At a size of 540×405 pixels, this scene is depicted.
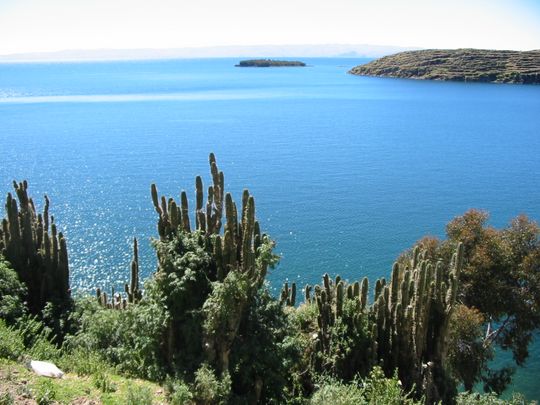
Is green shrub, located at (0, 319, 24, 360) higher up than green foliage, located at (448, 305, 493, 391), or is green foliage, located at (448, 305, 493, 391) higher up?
green shrub, located at (0, 319, 24, 360)

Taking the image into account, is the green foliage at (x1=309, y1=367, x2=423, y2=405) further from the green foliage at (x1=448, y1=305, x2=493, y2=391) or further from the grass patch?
the green foliage at (x1=448, y1=305, x2=493, y2=391)

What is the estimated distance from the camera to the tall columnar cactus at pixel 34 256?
24.1 m

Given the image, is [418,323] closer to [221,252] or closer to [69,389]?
[221,252]

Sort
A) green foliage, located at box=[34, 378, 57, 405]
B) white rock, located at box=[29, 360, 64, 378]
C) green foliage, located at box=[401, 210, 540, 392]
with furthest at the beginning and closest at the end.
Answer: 1. green foliage, located at box=[401, 210, 540, 392]
2. white rock, located at box=[29, 360, 64, 378]
3. green foliage, located at box=[34, 378, 57, 405]

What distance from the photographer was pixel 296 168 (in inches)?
2532

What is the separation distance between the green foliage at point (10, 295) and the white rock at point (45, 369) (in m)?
5.36

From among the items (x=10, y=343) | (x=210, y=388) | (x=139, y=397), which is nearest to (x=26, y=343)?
(x=10, y=343)

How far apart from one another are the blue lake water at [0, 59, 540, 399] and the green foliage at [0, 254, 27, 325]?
497 inches

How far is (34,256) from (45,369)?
10.6m

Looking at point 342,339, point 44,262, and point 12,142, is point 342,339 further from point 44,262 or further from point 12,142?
point 12,142

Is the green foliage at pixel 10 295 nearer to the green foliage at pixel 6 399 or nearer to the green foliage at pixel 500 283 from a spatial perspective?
the green foliage at pixel 6 399

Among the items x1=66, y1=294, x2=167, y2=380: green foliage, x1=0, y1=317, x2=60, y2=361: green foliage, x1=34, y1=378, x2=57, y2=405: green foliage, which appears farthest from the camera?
x1=66, y1=294, x2=167, y2=380: green foliage

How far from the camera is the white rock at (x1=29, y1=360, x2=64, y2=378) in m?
15.1

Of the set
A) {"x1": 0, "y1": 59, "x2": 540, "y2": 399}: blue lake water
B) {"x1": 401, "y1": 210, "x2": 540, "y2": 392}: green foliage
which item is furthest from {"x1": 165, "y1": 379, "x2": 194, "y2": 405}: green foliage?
{"x1": 0, "y1": 59, "x2": 540, "y2": 399}: blue lake water
